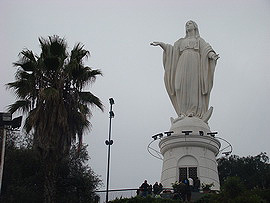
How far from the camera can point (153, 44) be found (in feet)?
103

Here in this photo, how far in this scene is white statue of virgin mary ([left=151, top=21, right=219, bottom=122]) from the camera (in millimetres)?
29688

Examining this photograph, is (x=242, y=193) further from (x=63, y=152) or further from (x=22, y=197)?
(x=22, y=197)

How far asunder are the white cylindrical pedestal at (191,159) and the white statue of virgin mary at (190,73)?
2.59 metres

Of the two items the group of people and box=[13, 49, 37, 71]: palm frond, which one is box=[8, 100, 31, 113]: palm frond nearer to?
box=[13, 49, 37, 71]: palm frond

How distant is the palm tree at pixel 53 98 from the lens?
Result: 19.0 metres

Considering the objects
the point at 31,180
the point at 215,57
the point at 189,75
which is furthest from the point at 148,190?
the point at 215,57

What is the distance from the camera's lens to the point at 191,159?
26.7m

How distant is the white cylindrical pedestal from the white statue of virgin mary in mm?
2594

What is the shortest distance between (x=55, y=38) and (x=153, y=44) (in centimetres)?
1125

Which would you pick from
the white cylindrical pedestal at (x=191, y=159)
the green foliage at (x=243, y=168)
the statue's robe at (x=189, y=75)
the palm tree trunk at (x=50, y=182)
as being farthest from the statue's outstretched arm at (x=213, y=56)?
the green foliage at (x=243, y=168)

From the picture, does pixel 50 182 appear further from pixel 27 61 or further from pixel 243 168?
pixel 243 168

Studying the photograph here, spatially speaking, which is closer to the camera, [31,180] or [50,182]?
[50,182]

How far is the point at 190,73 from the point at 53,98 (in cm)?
1343

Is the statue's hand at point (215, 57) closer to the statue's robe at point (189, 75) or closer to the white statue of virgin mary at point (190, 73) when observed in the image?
the white statue of virgin mary at point (190, 73)
